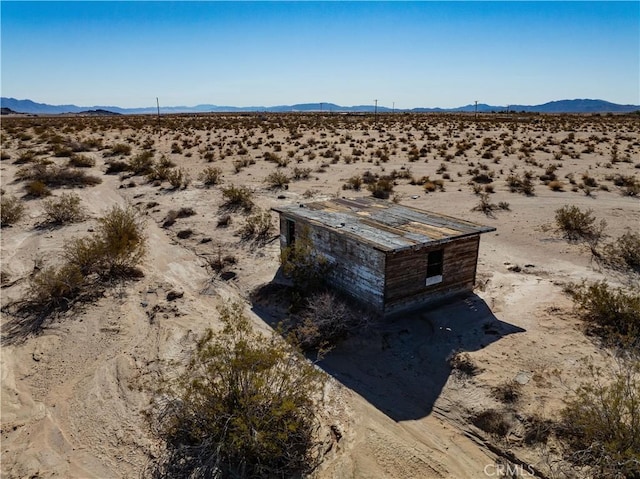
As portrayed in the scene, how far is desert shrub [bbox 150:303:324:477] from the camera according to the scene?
17.1 feet

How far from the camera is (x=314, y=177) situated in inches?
874

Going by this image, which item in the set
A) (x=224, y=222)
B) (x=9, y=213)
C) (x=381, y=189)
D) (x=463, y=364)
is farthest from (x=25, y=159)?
(x=463, y=364)

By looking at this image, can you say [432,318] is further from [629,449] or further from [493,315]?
[629,449]

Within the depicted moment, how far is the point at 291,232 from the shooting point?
431 inches

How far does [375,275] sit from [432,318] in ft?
4.77

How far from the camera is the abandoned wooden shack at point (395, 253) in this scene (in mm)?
8188

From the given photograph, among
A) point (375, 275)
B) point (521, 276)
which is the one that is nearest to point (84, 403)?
point (375, 275)

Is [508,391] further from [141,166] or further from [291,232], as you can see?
[141,166]

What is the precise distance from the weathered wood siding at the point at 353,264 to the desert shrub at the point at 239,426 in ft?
9.44

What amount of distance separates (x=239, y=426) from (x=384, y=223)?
214 inches

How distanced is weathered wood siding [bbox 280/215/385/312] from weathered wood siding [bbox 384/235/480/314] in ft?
0.69

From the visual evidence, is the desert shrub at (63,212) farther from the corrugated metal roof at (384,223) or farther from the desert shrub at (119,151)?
the desert shrub at (119,151)

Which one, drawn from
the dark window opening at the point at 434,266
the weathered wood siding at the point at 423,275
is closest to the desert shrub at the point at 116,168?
the dark window opening at the point at 434,266

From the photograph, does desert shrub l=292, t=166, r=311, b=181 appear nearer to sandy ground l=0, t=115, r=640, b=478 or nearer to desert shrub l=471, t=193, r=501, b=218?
sandy ground l=0, t=115, r=640, b=478
